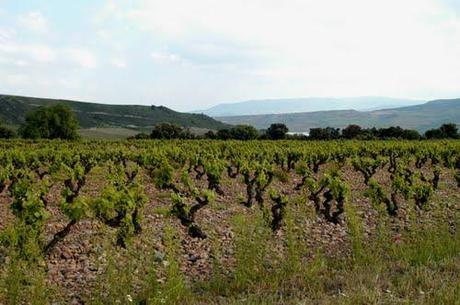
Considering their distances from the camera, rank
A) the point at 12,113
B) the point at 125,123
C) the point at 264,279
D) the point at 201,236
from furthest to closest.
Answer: the point at 125,123
the point at 12,113
the point at 201,236
the point at 264,279

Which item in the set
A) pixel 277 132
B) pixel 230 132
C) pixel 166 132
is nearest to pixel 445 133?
pixel 277 132

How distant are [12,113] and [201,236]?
488ft

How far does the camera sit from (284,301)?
6.49 metres

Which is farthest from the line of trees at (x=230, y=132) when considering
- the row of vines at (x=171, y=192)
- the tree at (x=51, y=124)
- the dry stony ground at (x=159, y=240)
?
the dry stony ground at (x=159, y=240)

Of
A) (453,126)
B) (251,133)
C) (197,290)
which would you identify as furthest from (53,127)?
(197,290)

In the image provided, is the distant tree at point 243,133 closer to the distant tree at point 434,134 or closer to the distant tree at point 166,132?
the distant tree at point 166,132

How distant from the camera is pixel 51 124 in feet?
276

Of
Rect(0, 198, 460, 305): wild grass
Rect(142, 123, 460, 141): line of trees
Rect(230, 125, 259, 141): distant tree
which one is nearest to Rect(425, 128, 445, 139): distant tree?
Rect(142, 123, 460, 141): line of trees

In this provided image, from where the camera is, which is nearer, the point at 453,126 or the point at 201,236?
the point at 201,236

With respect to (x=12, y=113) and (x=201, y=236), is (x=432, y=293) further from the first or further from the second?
(x=12, y=113)

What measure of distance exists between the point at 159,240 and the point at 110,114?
540ft

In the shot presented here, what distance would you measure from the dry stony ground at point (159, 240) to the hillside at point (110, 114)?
135779mm

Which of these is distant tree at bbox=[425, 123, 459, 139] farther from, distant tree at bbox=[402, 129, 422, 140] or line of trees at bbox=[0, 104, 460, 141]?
distant tree at bbox=[402, 129, 422, 140]

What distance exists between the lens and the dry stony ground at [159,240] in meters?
8.75
